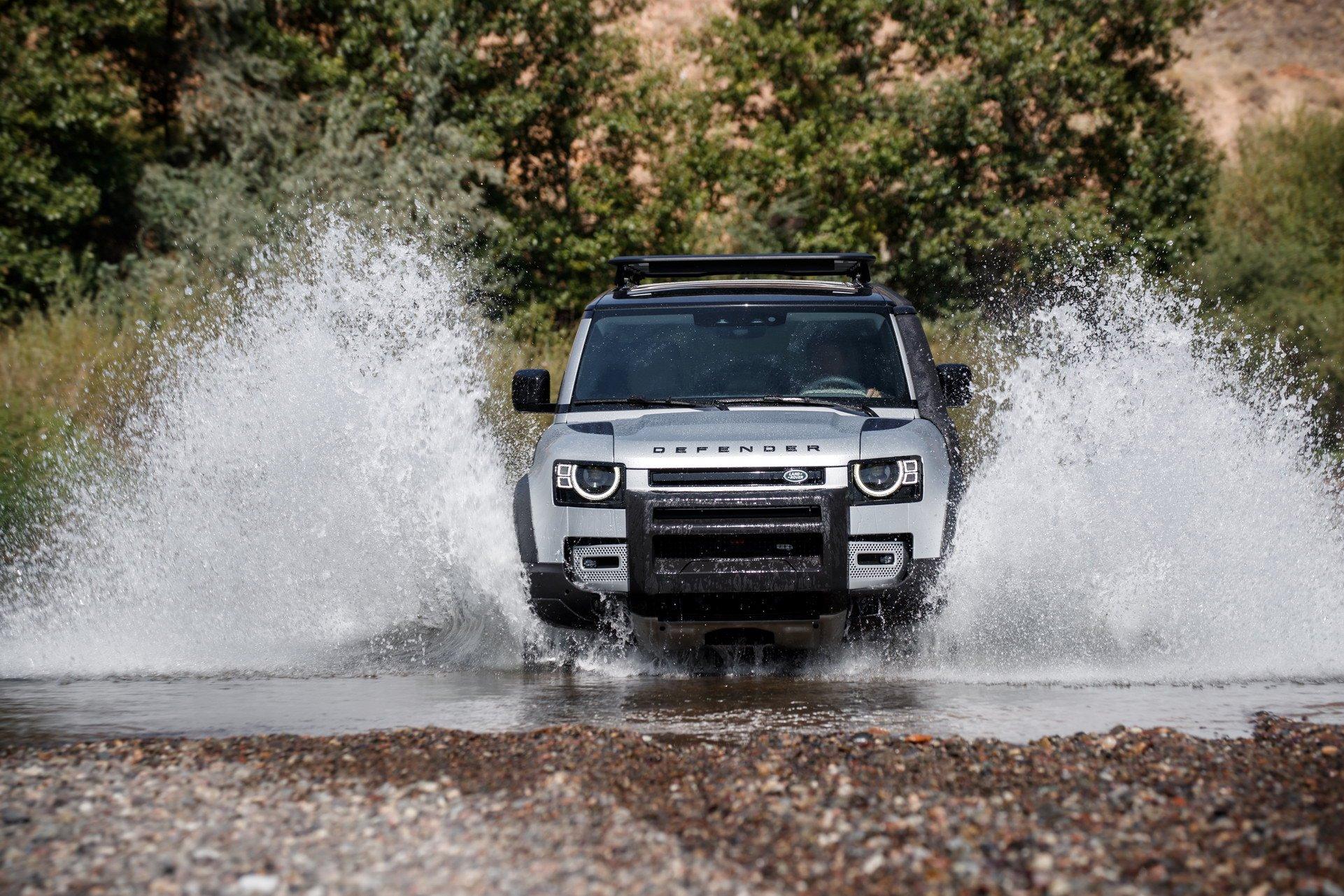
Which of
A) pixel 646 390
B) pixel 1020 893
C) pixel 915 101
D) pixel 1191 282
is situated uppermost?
pixel 915 101

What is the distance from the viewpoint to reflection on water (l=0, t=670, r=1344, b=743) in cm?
564

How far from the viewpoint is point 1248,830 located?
392 centimetres

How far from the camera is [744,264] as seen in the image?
7445 mm

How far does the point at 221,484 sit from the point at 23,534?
3.17 meters

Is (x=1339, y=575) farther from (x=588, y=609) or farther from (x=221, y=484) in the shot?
(x=221, y=484)

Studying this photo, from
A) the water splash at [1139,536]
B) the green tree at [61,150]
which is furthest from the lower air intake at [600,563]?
the green tree at [61,150]

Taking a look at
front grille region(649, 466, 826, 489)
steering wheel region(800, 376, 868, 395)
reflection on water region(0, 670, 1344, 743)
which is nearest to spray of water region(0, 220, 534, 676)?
reflection on water region(0, 670, 1344, 743)

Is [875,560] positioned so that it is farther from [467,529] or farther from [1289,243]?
[1289,243]

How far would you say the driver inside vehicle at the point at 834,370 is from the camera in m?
7.23

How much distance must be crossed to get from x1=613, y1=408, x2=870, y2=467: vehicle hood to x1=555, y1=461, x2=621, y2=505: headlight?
0.08 meters

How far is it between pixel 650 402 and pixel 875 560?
1371mm

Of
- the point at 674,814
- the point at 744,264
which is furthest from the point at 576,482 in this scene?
the point at 674,814

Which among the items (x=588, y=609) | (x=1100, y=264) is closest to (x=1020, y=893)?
(x=588, y=609)

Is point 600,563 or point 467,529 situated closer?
point 600,563
